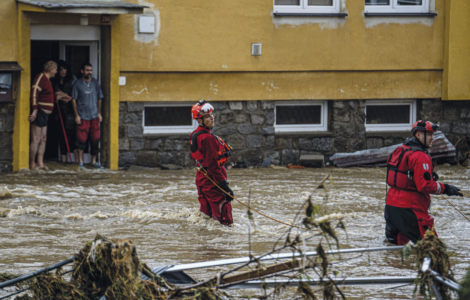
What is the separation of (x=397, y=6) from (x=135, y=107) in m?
5.90

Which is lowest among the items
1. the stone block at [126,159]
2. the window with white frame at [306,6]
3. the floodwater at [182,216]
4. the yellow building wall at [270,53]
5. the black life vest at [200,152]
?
the floodwater at [182,216]

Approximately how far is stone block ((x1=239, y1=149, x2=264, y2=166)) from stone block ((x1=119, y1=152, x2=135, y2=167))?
2.18 metres

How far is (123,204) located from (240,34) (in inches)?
198

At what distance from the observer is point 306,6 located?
13.9 metres

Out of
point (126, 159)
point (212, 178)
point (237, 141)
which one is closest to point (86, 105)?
point (126, 159)

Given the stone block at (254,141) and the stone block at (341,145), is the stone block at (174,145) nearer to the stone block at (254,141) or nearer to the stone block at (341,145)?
the stone block at (254,141)

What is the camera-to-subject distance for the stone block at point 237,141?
13.7 meters

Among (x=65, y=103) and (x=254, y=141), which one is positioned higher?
(x=65, y=103)

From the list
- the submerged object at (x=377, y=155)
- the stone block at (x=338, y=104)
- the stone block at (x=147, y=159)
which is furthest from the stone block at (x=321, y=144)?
the stone block at (x=147, y=159)

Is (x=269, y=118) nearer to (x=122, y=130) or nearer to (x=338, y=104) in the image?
(x=338, y=104)

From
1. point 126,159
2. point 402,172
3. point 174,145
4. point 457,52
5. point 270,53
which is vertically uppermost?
point 457,52

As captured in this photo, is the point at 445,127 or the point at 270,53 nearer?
the point at 270,53

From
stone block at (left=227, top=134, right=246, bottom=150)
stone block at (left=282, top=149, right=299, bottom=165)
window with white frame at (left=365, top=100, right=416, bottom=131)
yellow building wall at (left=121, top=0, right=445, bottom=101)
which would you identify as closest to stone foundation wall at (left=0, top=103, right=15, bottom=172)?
yellow building wall at (left=121, top=0, right=445, bottom=101)

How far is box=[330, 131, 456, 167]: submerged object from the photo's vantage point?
13875mm
